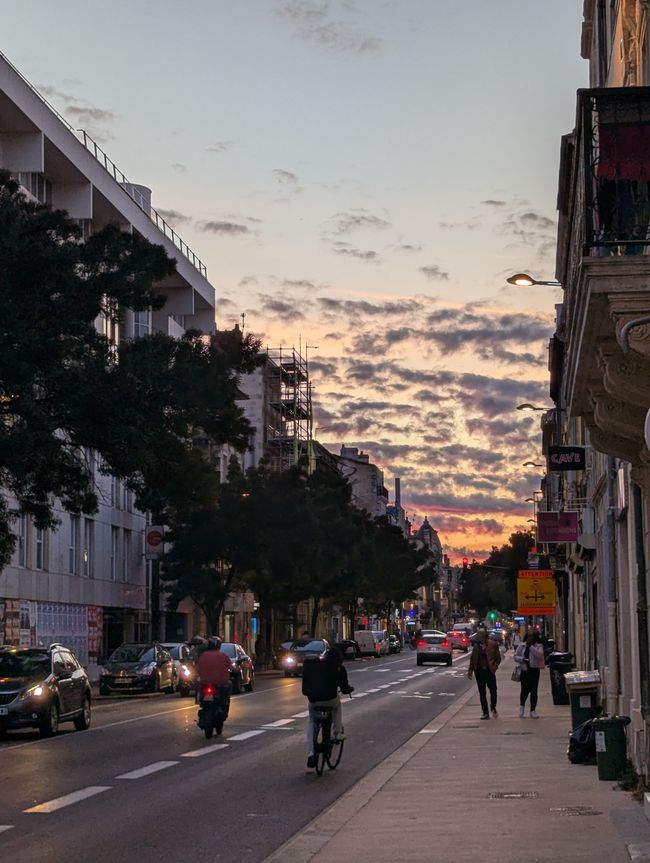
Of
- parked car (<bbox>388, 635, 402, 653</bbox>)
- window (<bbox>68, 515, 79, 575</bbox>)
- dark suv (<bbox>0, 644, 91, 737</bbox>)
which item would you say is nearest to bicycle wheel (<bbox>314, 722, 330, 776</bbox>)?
dark suv (<bbox>0, 644, 91, 737</bbox>)

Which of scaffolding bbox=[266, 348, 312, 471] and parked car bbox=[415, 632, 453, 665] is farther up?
scaffolding bbox=[266, 348, 312, 471]

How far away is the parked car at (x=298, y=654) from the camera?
62344 millimetres

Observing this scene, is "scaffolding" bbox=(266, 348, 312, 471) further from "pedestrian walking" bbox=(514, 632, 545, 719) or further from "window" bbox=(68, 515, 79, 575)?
"pedestrian walking" bbox=(514, 632, 545, 719)

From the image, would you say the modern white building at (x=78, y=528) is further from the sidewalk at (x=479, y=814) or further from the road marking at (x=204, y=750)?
the sidewalk at (x=479, y=814)

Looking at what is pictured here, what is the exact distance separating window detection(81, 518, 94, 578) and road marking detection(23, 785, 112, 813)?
45517 mm

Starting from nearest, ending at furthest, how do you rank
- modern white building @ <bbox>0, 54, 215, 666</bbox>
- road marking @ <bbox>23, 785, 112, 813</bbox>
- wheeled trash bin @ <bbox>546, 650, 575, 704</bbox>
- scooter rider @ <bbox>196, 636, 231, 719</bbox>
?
road marking @ <bbox>23, 785, 112, 813</bbox> → scooter rider @ <bbox>196, 636, 231, 719</bbox> → wheeled trash bin @ <bbox>546, 650, 575, 704</bbox> → modern white building @ <bbox>0, 54, 215, 666</bbox>

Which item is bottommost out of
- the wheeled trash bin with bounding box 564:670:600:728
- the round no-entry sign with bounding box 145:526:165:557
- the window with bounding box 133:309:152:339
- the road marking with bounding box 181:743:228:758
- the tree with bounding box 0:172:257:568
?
the road marking with bounding box 181:743:228:758

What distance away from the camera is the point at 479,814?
14.3 metres

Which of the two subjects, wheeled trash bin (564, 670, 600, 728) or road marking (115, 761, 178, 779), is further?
wheeled trash bin (564, 670, 600, 728)

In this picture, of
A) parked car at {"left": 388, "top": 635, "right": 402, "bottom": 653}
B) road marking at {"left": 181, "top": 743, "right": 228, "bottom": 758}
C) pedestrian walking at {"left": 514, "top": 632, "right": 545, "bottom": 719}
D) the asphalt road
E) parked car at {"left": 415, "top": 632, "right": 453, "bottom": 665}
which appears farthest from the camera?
parked car at {"left": 388, "top": 635, "right": 402, "bottom": 653}

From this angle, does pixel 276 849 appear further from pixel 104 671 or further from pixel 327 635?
pixel 327 635

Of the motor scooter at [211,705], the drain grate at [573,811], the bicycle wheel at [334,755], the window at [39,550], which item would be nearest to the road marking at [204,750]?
the motor scooter at [211,705]

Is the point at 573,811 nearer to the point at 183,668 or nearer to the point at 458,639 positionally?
the point at 183,668

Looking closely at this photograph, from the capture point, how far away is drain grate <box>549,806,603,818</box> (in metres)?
14.0
